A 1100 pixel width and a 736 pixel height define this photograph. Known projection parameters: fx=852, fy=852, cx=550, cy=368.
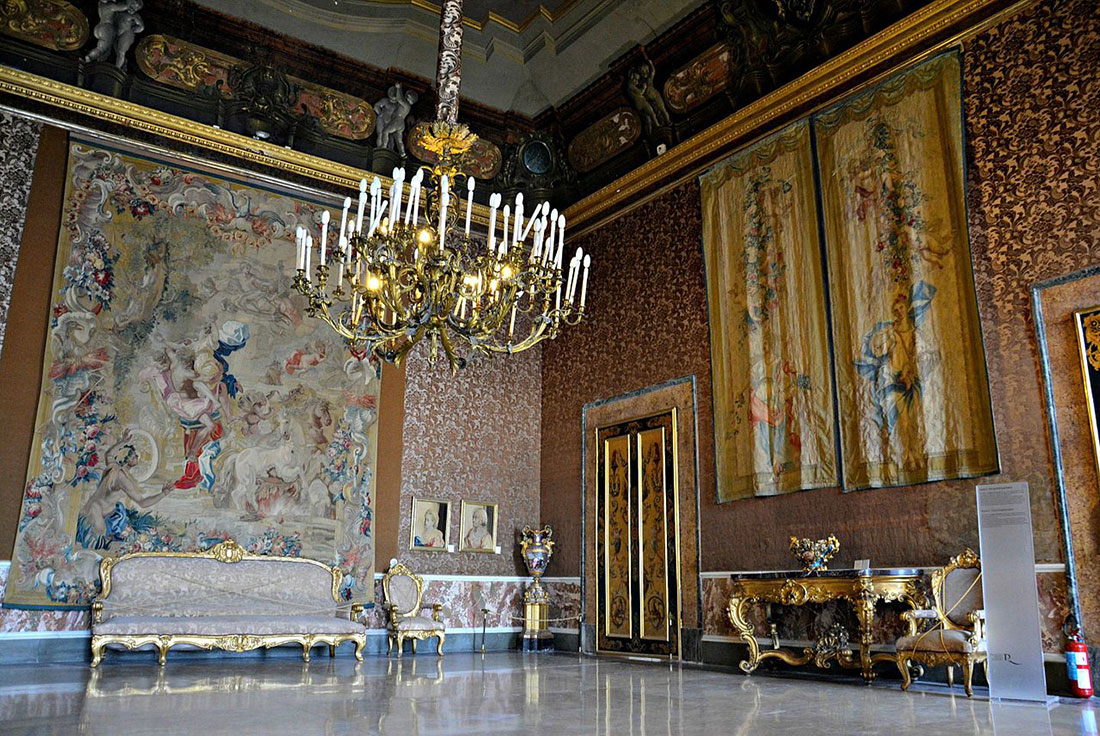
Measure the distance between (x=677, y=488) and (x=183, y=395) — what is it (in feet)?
17.3

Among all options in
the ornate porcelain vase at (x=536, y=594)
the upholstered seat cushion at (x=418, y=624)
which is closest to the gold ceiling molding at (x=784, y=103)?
the ornate porcelain vase at (x=536, y=594)

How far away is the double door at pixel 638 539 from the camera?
8922mm

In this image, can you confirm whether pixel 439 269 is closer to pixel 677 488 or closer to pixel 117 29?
pixel 677 488

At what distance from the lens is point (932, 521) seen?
665 cm

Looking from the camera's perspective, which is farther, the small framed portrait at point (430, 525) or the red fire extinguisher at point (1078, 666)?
the small framed portrait at point (430, 525)

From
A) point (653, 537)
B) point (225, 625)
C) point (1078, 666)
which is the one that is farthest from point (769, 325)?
point (225, 625)

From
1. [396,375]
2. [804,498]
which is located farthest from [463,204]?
[804,498]

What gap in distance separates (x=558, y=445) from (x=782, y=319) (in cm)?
373

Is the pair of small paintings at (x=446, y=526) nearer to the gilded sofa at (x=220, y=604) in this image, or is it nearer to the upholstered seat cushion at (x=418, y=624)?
the upholstered seat cushion at (x=418, y=624)

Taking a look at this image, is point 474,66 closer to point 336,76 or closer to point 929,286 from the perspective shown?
point 336,76

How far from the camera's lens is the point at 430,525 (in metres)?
10.0

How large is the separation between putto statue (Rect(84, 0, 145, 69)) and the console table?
8.17 m

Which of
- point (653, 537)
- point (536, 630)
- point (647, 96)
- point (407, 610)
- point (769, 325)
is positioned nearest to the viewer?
point (769, 325)

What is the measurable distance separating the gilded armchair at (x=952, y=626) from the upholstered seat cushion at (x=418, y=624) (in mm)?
5027
